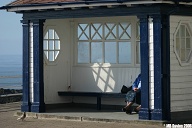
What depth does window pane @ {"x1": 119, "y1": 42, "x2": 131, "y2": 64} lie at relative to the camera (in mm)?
21856

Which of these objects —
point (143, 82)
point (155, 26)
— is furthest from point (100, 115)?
point (155, 26)

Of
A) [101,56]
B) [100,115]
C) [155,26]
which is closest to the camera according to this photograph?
[155,26]

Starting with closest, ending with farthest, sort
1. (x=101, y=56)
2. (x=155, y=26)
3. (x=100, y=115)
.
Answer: (x=155, y=26) → (x=100, y=115) → (x=101, y=56)

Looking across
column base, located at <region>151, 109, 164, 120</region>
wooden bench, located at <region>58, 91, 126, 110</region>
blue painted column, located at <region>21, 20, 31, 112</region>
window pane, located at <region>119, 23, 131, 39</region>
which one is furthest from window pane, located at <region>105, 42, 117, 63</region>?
column base, located at <region>151, 109, 164, 120</region>

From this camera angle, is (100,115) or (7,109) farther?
(7,109)

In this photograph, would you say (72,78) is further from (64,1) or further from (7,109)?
(64,1)

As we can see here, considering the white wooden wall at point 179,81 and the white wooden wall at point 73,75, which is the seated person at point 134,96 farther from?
the white wooden wall at point 73,75

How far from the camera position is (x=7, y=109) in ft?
77.1

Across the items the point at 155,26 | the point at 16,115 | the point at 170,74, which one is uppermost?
the point at 155,26

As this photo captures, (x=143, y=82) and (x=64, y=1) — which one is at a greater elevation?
(x=64, y=1)

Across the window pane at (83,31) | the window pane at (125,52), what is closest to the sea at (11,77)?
the window pane at (83,31)

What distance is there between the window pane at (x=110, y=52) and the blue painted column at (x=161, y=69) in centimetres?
363

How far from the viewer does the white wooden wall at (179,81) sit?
1902 centimetres

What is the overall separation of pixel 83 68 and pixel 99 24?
Answer: 161cm
